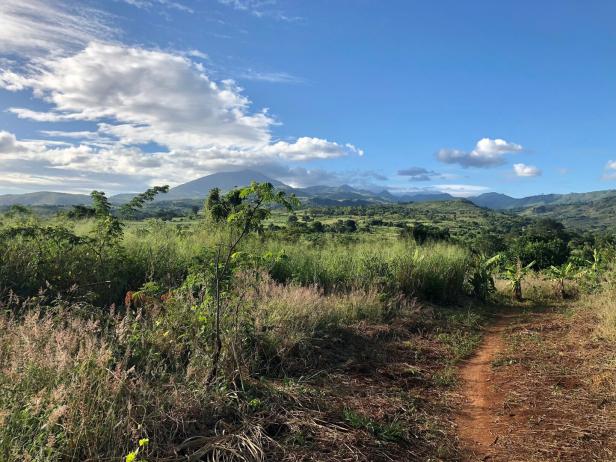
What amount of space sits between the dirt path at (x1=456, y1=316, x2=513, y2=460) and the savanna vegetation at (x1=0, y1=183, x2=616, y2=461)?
0.19 m

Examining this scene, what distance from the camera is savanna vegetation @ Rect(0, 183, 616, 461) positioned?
3.52 metres

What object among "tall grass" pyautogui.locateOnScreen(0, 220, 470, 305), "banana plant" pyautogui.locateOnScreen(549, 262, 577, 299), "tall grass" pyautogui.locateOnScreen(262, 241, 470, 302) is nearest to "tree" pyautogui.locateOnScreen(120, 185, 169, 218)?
"tall grass" pyautogui.locateOnScreen(0, 220, 470, 305)

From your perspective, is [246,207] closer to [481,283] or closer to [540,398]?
[540,398]

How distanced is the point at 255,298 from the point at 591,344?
18.3 feet

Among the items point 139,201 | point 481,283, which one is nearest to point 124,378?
point 139,201

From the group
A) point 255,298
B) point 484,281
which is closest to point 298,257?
point 255,298

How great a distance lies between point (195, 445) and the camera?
142 inches

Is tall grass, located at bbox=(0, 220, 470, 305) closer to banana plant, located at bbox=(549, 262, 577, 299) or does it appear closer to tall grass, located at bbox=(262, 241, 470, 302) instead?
tall grass, located at bbox=(262, 241, 470, 302)

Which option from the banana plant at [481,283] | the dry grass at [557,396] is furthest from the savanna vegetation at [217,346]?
the banana plant at [481,283]

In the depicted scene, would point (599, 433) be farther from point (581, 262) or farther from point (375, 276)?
point (581, 262)

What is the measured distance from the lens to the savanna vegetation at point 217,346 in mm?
3521

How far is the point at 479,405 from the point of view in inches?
209

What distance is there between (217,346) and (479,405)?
3.09 m

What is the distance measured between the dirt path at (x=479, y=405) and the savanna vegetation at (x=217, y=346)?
0.62ft
